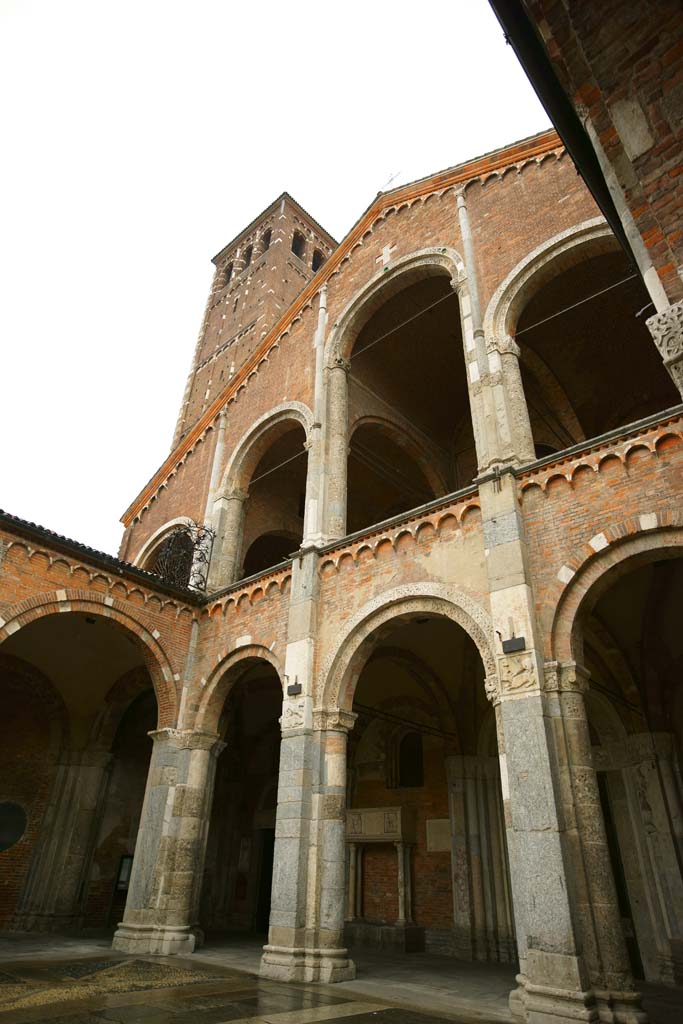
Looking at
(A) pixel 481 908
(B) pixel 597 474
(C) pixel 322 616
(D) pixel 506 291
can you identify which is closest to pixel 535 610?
(B) pixel 597 474

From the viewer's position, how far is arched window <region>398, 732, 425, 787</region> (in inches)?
556

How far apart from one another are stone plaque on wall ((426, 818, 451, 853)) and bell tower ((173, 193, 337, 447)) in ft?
56.9

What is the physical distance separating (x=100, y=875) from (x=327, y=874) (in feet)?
26.1

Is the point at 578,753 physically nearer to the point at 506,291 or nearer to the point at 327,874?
the point at 327,874

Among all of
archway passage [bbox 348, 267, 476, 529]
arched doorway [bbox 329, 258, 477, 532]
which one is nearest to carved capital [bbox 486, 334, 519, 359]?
arched doorway [bbox 329, 258, 477, 532]

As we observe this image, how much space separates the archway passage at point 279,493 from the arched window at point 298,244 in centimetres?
1853

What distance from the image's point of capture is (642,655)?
11211 mm

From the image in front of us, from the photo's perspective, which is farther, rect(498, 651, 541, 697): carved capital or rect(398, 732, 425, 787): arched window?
rect(398, 732, 425, 787): arched window

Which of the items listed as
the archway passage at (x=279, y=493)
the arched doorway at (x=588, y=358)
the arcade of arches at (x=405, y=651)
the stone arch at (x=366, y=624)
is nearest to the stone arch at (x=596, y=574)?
the arcade of arches at (x=405, y=651)

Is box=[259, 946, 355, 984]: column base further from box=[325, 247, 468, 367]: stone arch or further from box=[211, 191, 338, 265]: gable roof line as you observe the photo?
box=[211, 191, 338, 265]: gable roof line

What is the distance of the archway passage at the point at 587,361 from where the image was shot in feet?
42.7

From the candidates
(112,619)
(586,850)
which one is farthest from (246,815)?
(586,850)

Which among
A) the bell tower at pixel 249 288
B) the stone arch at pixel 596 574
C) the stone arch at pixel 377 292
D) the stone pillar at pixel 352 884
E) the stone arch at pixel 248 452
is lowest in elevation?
the stone pillar at pixel 352 884

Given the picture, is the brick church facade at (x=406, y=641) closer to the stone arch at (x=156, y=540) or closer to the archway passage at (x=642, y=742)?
the archway passage at (x=642, y=742)
